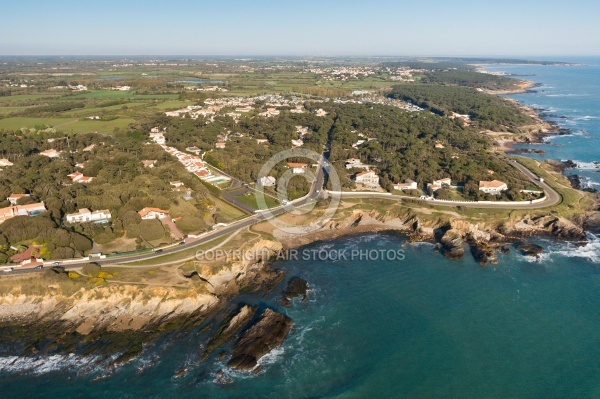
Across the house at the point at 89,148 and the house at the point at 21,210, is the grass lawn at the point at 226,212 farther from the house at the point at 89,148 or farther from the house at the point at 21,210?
the house at the point at 89,148

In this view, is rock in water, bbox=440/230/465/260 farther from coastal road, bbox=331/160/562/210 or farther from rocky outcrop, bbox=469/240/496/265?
coastal road, bbox=331/160/562/210

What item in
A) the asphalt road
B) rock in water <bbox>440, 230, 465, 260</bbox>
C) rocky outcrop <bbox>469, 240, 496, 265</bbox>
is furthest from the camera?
rock in water <bbox>440, 230, 465, 260</bbox>

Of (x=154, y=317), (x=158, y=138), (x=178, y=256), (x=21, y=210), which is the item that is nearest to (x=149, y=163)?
A: (x=158, y=138)

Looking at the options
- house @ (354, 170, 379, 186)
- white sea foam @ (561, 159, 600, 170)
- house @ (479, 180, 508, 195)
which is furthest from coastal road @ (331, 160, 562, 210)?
white sea foam @ (561, 159, 600, 170)

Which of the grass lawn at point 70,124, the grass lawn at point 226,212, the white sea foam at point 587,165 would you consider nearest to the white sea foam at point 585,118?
the white sea foam at point 587,165

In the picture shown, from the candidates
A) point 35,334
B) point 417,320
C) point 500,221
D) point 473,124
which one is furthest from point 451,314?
point 473,124

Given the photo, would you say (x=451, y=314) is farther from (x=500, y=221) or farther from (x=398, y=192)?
(x=398, y=192)

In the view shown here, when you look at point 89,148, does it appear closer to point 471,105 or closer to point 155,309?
point 155,309
